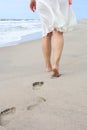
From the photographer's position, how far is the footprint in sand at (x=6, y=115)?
225 cm

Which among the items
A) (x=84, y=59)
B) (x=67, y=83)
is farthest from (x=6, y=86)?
(x=84, y=59)

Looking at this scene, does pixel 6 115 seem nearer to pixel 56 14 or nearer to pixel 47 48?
pixel 56 14

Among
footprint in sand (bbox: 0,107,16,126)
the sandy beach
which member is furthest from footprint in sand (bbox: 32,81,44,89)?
footprint in sand (bbox: 0,107,16,126)

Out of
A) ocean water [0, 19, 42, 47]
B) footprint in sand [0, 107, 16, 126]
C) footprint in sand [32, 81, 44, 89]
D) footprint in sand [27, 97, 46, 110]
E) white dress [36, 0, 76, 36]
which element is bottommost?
ocean water [0, 19, 42, 47]

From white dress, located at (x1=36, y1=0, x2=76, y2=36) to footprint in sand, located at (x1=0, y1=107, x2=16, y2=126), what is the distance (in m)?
1.35

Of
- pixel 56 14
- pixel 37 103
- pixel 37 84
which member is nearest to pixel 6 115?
pixel 37 103

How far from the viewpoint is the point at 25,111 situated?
244 centimetres

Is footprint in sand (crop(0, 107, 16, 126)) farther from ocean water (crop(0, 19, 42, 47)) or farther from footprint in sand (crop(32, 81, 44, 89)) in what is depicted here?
ocean water (crop(0, 19, 42, 47))

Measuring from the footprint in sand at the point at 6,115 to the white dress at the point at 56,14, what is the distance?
1346 mm

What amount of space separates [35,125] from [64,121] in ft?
0.61

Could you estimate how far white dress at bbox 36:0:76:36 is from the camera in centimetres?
357

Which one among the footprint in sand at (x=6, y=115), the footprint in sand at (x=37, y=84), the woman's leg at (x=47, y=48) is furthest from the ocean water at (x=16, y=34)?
the footprint in sand at (x=6, y=115)

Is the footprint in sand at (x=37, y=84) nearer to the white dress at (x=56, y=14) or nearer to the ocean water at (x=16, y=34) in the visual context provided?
the white dress at (x=56, y=14)

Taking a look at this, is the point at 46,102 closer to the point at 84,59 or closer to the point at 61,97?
the point at 61,97
